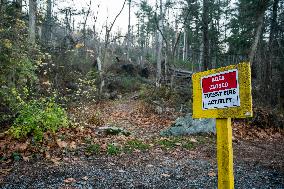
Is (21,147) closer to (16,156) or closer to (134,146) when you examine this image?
(16,156)

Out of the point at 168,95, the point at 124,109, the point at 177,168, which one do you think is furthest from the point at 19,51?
the point at 168,95

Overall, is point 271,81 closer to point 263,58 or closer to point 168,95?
point 263,58

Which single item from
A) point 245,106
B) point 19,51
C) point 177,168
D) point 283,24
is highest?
point 283,24

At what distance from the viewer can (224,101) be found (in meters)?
2.89

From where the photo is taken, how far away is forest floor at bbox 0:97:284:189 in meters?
5.54

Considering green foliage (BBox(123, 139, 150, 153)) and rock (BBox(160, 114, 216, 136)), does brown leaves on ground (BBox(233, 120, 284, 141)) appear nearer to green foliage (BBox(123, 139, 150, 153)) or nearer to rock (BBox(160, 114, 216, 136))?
rock (BBox(160, 114, 216, 136))

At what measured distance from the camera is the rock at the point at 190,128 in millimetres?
9961

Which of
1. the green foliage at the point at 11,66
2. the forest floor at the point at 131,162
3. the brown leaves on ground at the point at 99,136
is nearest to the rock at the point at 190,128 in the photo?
the forest floor at the point at 131,162

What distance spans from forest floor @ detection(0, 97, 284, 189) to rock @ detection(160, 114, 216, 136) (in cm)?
34

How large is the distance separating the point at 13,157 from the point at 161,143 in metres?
3.93

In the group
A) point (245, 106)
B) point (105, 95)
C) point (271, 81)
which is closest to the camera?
point (245, 106)

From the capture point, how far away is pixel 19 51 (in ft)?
30.2

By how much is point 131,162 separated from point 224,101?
4268 millimetres

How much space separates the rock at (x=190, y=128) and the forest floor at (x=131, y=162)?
1.13 ft
